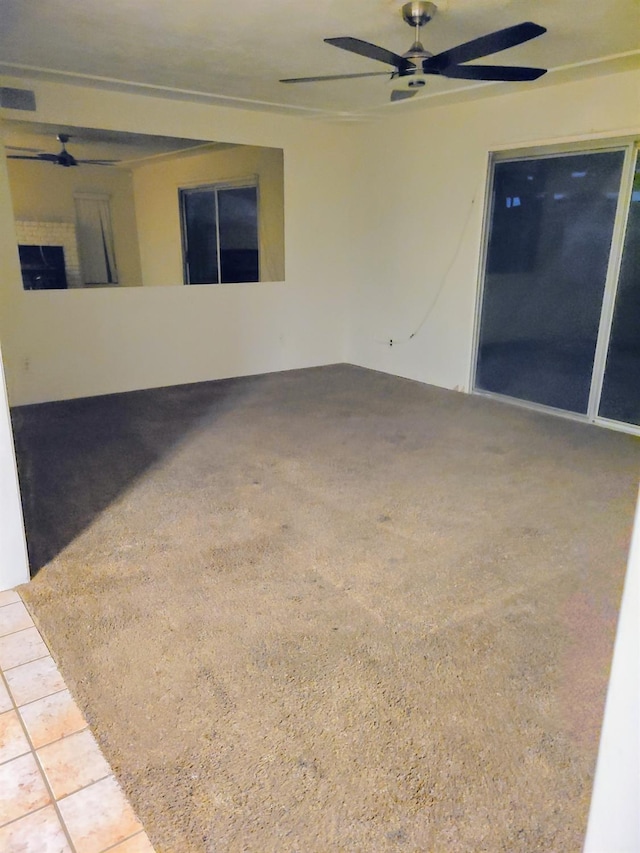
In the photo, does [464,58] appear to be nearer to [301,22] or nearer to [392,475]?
[301,22]

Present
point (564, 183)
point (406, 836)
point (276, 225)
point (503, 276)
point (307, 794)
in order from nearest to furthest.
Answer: point (406, 836)
point (307, 794)
point (564, 183)
point (503, 276)
point (276, 225)

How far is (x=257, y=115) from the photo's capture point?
560 cm

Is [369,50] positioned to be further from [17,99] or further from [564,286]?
[17,99]

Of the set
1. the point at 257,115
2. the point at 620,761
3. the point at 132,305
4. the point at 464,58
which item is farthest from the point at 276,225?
the point at 620,761

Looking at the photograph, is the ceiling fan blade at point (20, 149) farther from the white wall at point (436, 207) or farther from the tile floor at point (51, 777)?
the tile floor at point (51, 777)

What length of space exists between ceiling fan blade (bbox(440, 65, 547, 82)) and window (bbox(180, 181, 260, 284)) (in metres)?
2.71

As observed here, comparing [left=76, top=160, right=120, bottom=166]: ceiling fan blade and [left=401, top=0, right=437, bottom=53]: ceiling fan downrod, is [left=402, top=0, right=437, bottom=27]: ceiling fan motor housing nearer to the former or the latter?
[left=401, top=0, right=437, bottom=53]: ceiling fan downrod

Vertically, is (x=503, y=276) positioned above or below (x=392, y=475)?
above

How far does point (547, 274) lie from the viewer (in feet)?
16.0

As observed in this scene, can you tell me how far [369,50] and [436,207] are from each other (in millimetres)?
2596

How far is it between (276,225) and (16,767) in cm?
528

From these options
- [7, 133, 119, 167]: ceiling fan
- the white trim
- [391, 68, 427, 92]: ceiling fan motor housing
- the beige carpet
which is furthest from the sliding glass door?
[7, 133, 119, 167]: ceiling fan

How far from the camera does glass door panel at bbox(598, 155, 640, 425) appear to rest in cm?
425

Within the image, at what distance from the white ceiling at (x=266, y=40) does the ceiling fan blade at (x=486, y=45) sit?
0.24 meters
